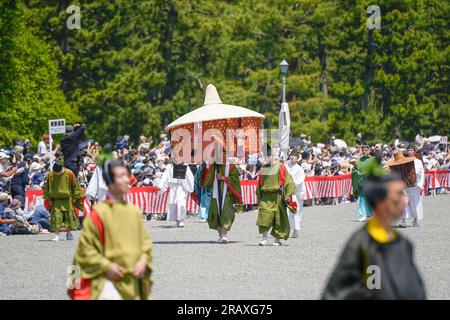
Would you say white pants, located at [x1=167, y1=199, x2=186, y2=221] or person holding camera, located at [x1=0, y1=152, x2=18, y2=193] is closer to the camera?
person holding camera, located at [x1=0, y1=152, x2=18, y2=193]

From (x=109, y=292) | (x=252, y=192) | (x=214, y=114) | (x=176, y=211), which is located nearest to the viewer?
(x=109, y=292)

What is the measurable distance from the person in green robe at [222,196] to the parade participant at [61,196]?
270 cm

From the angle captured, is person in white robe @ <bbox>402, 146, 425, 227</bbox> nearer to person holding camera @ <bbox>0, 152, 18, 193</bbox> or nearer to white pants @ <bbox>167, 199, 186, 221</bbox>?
white pants @ <bbox>167, 199, 186, 221</bbox>

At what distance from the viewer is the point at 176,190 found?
28281 millimetres

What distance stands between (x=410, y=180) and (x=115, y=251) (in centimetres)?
1774

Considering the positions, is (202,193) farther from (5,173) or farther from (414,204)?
(414,204)

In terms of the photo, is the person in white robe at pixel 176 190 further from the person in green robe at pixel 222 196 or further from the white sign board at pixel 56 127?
the person in green robe at pixel 222 196

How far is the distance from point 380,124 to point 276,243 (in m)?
37.9

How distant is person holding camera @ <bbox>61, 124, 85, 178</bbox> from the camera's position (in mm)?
26047

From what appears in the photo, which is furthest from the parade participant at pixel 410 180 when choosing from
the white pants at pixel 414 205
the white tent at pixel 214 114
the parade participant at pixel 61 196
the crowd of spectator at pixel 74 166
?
the parade participant at pixel 61 196

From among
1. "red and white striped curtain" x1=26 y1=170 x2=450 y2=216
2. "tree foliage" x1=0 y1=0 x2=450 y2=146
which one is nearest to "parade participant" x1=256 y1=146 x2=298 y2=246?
"red and white striped curtain" x1=26 y1=170 x2=450 y2=216

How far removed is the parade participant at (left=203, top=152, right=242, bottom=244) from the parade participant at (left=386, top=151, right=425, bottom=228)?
4.92 m

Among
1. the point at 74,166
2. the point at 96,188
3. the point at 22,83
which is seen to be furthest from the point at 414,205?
the point at 22,83

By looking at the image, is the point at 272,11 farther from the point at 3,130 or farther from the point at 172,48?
the point at 3,130
